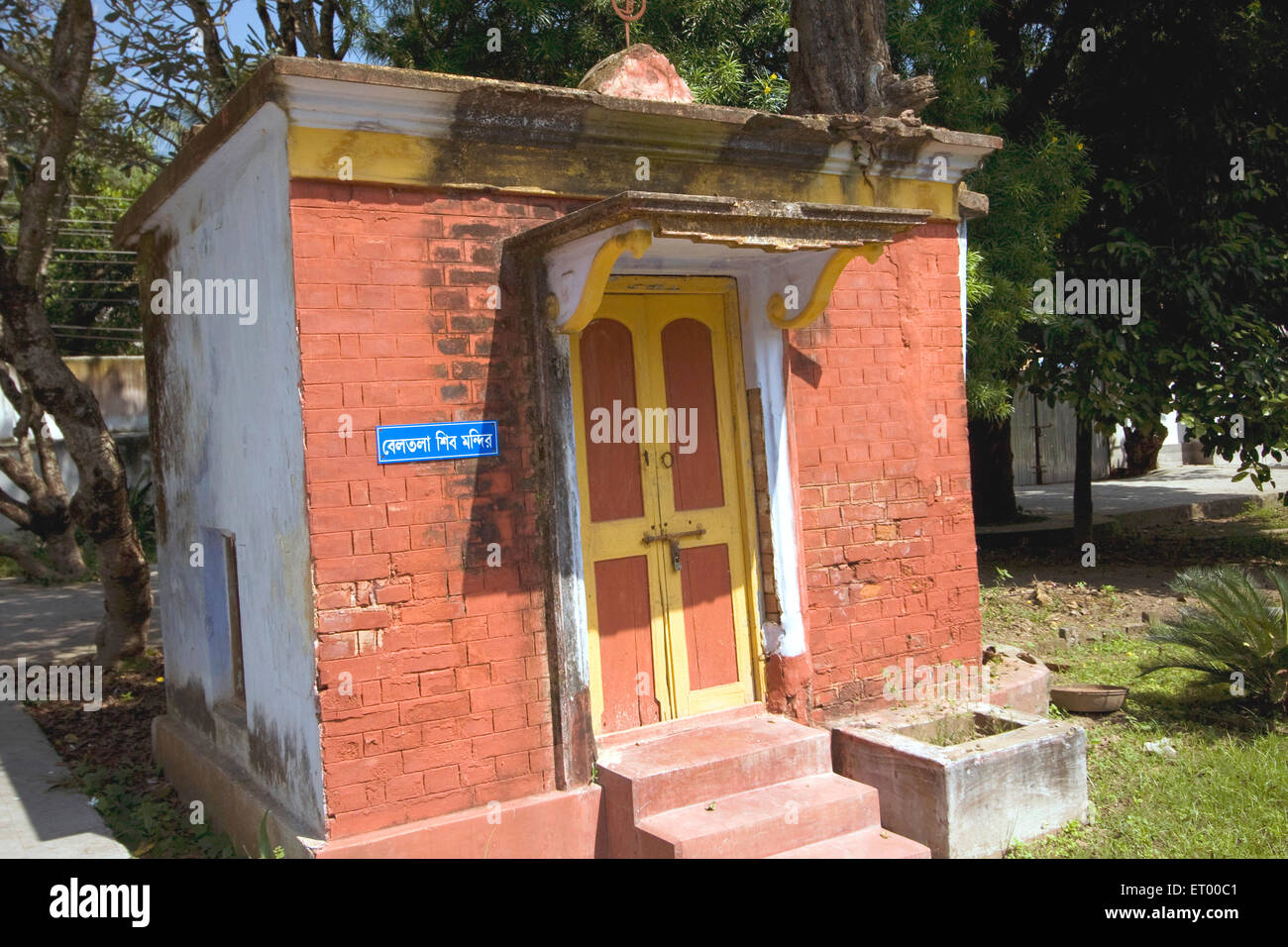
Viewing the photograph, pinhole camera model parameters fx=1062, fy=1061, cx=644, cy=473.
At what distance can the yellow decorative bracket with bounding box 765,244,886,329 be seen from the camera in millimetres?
5320

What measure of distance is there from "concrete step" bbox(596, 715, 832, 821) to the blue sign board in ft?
5.35

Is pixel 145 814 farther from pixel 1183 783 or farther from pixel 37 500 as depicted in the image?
pixel 1183 783

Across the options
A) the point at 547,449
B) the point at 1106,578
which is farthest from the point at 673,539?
the point at 1106,578

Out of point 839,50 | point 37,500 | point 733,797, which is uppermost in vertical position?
point 839,50

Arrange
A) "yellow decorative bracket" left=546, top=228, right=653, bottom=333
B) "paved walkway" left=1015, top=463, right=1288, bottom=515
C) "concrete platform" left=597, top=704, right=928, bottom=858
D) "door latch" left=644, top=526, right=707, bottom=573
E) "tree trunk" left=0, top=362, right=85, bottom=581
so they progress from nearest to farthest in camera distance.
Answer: "yellow decorative bracket" left=546, top=228, right=653, bottom=333 → "concrete platform" left=597, top=704, right=928, bottom=858 → "door latch" left=644, top=526, right=707, bottom=573 → "tree trunk" left=0, top=362, right=85, bottom=581 → "paved walkway" left=1015, top=463, right=1288, bottom=515

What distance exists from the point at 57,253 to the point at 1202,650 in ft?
59.6

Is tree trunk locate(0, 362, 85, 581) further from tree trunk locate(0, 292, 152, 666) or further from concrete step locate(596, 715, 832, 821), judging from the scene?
concrete step locate(596, 715, 832, 821)

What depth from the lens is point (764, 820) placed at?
4852 millimetres

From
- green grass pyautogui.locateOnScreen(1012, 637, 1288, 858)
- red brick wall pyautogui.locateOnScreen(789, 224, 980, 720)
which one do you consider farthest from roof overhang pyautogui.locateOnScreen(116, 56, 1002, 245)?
green grass pyautogui.locateOnScreen(1012, 637, 1288, 858)

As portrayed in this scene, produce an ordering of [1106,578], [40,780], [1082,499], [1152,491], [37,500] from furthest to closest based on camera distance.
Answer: [1152,491], [1082,499], [1106,578], [37,500], [40,780]

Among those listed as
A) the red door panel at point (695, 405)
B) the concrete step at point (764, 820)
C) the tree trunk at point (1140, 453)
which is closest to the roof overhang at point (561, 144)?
the red door panel at point (695, 405)

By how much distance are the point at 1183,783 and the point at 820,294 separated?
3.34 meters

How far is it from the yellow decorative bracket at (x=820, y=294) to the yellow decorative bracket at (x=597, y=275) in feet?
3.64
